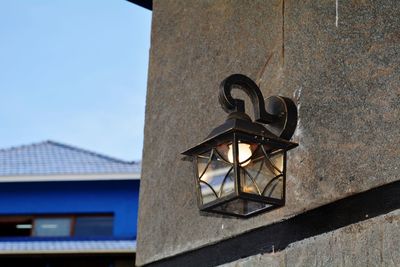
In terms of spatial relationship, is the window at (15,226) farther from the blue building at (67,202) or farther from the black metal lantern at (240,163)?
the black metal lantern at (240,163)

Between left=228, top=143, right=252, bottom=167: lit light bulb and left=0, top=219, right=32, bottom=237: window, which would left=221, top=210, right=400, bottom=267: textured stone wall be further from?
left=0, top=219, right=32, bottom=237: window

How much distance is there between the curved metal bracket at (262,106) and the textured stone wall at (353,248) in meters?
0.39

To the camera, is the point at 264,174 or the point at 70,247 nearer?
the point at 264,174

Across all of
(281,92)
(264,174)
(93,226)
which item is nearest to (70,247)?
(93,226)

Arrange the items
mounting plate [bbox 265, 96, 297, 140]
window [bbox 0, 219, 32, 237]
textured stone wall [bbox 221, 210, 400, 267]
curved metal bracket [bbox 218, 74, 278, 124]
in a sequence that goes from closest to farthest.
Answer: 1. textured stone wall [bbox 221, 210, 400, 267]
2. curved metal bracket [bbox 218, 74, 278, 124]
3. mounting plate [bbox 265, 96, 297, 140]
4. window [bbox 0, 219, 32, 237]

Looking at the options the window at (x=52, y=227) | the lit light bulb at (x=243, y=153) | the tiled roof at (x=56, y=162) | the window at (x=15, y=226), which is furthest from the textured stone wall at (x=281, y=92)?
the window at (x=15, y=226)

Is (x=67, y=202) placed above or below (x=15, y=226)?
above

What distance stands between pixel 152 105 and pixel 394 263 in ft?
5.82

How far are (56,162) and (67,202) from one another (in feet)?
3.34

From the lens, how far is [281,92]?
9.07 ft

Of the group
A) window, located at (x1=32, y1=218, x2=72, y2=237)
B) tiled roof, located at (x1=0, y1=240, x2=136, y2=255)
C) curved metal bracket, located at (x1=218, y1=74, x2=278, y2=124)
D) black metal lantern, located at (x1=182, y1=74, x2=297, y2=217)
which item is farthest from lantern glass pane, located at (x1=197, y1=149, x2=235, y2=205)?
window, located at (x1=32, y1=218, x2=72, y2=237)

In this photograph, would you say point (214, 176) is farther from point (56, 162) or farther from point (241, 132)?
point (56, 162)

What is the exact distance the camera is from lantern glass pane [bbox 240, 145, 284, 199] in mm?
2434

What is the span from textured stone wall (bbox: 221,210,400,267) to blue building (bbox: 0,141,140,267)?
10458mm
